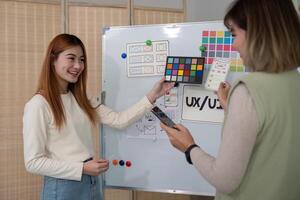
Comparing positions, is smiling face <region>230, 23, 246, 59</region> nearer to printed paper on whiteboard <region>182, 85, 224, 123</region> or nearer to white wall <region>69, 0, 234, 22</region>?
printed paper on whiteboard <region>182, 85, 224, 123</region>

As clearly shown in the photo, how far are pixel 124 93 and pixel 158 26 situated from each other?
367mm

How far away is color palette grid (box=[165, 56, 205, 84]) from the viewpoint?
142 cm

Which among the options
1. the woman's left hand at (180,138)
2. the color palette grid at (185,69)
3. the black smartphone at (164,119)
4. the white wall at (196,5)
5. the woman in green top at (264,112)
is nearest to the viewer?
the woman in green top at (264,112)

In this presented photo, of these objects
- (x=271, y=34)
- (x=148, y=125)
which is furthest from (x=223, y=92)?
(x=271, y=34)

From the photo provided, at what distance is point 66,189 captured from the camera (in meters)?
1.30

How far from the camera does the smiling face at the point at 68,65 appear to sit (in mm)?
1340

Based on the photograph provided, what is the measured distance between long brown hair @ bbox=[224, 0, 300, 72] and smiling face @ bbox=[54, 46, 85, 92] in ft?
2.61

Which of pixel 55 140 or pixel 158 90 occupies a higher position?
pixel 158 90

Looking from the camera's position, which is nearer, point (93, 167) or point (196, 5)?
point (93, 167)

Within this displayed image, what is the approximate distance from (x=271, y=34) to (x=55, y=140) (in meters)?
0.92

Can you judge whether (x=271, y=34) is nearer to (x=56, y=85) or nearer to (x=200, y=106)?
(x=200, y=106)

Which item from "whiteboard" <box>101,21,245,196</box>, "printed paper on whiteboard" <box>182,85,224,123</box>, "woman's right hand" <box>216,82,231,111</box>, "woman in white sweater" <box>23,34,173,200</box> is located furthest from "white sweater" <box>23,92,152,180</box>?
"woman's right hand" <box>216,82,231,111</box>

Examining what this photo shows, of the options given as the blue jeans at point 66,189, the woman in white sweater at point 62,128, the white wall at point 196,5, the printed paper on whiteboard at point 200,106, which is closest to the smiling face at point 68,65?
the woman in white sweater at point 62,128

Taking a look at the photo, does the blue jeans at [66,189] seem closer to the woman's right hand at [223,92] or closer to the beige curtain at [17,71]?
the woman's right hand at [223,92]
